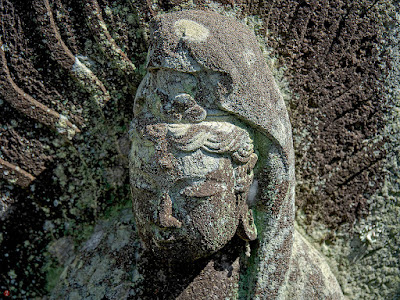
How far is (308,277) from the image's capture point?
1.48 metres

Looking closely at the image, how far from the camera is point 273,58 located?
1.55m

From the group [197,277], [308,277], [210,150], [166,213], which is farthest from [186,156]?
[308,277]

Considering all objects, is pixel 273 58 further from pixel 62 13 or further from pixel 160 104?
pixel 62 13

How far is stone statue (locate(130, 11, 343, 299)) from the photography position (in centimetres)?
118

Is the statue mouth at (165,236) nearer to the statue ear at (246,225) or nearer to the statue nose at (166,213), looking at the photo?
the statue nose at (166,213)

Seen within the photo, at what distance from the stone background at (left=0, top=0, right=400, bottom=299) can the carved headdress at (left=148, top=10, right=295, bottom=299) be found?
0.29m

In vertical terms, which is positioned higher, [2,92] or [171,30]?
[171,30]

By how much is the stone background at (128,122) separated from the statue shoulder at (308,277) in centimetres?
9

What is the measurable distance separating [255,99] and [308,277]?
686 mm

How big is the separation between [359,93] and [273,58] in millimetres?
351

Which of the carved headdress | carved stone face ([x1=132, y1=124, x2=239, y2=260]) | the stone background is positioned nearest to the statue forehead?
the carved headdress

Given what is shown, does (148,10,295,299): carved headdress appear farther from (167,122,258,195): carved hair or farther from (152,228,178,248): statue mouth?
(152,228,178,248): statue mouth

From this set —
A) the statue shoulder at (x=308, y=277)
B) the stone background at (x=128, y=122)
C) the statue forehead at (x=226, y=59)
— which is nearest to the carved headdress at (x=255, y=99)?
the statue forehead at (x=226, y=59)

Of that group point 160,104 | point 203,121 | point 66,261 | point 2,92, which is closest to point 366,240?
point 203,121
